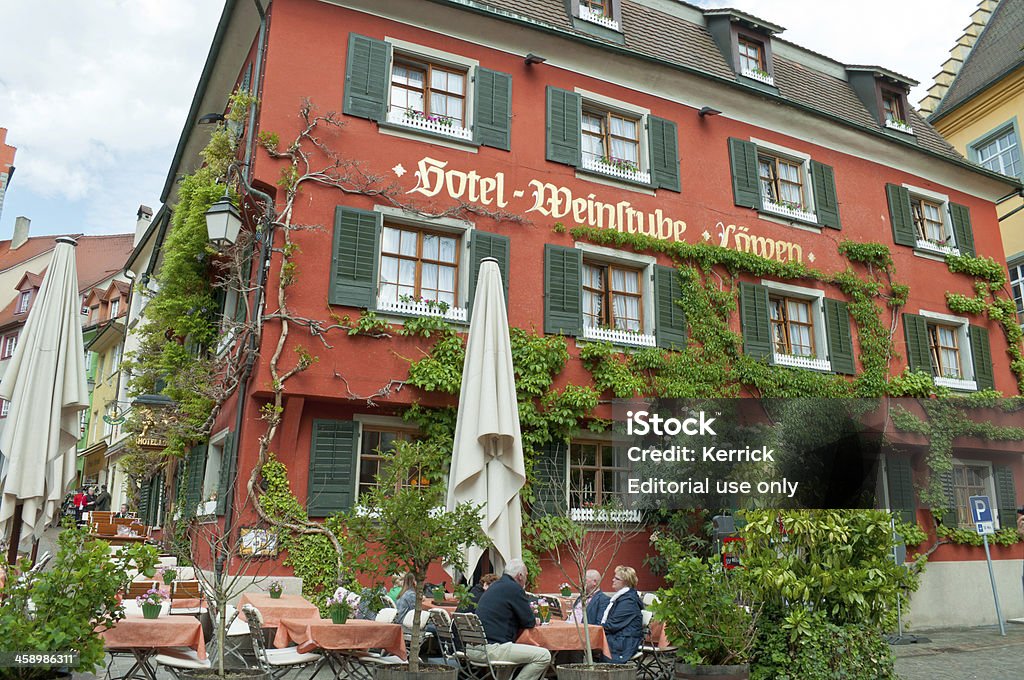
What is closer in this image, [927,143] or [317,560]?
[317,560]

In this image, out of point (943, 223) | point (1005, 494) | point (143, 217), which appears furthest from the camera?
point (143, 217)

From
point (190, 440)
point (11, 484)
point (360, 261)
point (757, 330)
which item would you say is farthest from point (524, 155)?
point (11, 484)

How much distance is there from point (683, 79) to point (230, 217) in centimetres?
883

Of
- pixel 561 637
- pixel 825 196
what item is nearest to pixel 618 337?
pixel 825 196

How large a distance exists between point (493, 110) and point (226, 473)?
7000 mm

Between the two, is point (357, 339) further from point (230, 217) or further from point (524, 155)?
point (524, 155)

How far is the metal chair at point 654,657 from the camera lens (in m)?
7.80

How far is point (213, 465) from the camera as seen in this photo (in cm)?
1349

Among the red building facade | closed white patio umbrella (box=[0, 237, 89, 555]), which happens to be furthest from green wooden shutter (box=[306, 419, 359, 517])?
closed white patio umbrella (box=[0, 237, 89, 555])

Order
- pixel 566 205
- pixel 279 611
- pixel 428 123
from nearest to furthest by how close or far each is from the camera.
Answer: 1. pixel 279 611
2. pixel 428 123
3. pixel 566 205

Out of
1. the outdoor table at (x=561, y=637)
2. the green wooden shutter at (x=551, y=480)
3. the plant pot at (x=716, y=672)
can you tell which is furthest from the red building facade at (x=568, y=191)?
the plant pot at (x=716, y=672)

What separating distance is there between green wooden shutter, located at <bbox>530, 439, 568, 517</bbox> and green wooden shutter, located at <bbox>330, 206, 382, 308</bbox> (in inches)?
137

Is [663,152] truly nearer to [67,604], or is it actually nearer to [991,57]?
[67,604]

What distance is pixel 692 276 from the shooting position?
14.5 metres
